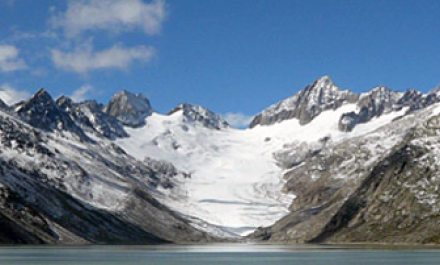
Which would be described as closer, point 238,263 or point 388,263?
point 388,263

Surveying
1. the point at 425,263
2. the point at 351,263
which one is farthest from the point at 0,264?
the point at 425,263

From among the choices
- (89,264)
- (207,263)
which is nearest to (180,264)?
(207,263)

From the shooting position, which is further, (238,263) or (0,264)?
(238,263)

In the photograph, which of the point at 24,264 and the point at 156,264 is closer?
the point at 24,264

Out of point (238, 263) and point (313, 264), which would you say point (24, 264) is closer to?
point (238, 263)

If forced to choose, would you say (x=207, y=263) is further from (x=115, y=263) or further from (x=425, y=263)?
(x=425, y=263)

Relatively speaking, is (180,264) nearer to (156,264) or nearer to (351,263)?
(156,264)

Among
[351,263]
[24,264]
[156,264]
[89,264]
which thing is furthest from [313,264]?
[24,264]
